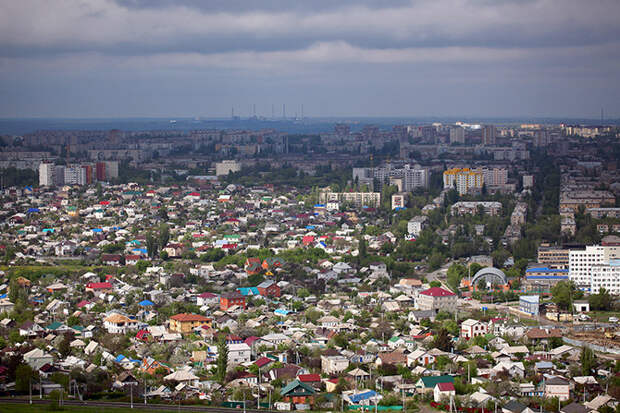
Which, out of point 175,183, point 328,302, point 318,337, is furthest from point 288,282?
point 175,183

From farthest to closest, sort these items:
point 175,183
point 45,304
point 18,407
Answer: point 175,183 < point 45,304 < point 18,407

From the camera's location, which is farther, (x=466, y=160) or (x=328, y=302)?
(x=466, y=160)

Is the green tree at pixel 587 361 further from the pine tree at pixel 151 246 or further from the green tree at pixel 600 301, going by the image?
the pine tree at pixel 151 246

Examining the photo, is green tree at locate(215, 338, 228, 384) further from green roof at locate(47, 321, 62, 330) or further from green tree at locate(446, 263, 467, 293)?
green tree at locate(446, 263, 467, 293)

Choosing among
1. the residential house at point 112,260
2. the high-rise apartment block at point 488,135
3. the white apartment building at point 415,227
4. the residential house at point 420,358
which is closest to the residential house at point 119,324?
the residential house at point 420,358

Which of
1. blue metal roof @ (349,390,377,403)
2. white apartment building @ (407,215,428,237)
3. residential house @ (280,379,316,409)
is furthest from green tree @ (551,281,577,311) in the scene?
white apartment building @ (407,215,428,237)

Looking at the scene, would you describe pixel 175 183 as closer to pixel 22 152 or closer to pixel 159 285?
pixel 22 152

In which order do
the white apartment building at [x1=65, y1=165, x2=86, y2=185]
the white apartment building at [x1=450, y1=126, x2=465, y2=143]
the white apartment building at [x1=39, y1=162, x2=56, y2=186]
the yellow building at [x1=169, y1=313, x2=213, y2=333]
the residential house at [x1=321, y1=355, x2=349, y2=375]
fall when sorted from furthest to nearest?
the white apartment building at [x1=450, y1=126, x2=465, y2=143] < the white apartment building at [x1=65, y1=165, x2=86, y2=185] < the white apartment building at [x1=39, y1=162, x2=56, y2=186] < the yellow building at [x1=169, y1=313, x2=213, y2=333] < the residential house at [x1=321, y1=355, x2=349, y2=375]
